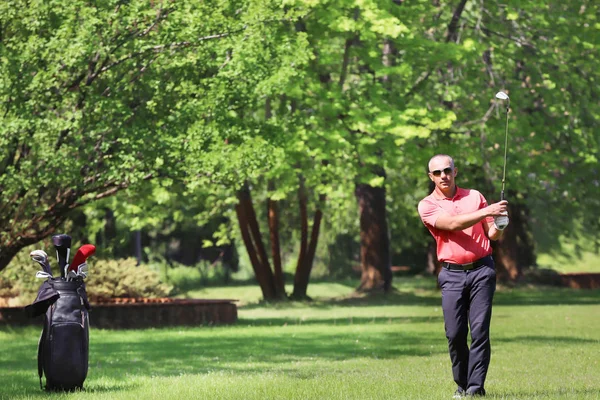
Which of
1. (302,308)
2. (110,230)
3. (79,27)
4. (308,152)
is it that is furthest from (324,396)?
(110,230)

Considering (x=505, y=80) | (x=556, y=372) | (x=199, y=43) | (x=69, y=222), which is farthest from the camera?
(x=505, y=80)

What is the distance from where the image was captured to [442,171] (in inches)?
420

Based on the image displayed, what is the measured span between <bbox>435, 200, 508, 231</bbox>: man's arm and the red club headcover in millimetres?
4006

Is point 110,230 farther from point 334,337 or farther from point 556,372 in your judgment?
point 556,372

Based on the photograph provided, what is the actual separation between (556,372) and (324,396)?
Answer: 3894 mm

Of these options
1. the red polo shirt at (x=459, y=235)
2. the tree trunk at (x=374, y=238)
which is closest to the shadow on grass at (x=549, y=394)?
the red polo shirt at (x=459, y=235)

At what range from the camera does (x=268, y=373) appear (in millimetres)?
14961

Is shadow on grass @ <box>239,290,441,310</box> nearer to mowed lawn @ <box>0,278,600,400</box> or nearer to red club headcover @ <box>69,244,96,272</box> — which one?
mowed lawn @ <box>0,278,600,400</box>

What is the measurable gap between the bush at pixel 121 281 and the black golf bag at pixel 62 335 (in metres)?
15.4

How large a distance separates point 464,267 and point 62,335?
174 inches

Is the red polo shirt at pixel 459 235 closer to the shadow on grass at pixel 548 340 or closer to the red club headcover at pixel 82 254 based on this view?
the red club headcover at pixel 82 254

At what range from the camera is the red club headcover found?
42.1 ft

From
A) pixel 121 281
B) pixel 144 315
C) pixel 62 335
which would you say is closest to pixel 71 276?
pixel 62 335

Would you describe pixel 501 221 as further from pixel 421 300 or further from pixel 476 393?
pixel 421 300
